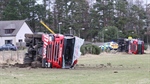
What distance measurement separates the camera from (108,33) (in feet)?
292

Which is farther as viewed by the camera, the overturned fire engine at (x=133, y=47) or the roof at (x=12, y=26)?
the roof at (x=12, y=26)

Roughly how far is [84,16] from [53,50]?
7711 cm

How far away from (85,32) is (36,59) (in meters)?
76.7

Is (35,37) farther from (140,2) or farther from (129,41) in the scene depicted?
(140,2)

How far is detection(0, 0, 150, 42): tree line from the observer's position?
8938cm

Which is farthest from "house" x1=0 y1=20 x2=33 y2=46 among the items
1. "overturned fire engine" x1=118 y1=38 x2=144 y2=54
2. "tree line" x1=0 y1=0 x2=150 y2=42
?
"overturned fire engine" x1=118 y1=38 x2=144 y2=54

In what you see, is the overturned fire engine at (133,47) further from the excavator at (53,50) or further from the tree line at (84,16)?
the tree line at (84,16)

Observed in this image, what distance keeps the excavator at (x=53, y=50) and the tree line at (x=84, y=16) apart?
65.1 metres

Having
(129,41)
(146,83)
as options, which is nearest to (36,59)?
(146,83)

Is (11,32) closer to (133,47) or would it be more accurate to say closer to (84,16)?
(84,16)

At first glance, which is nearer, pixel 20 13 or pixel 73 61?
pixel 73 61

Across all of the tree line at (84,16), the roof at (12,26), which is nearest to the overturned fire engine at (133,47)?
the roof at (12,26)

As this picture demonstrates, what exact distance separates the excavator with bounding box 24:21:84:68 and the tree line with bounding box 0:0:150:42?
2563 inches

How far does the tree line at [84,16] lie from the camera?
89375 mm
